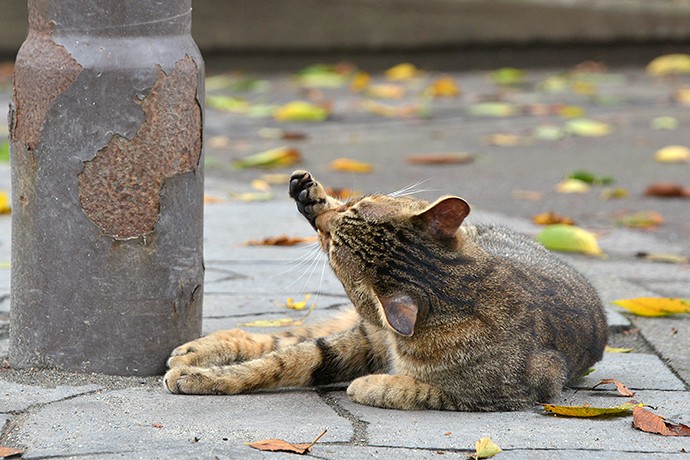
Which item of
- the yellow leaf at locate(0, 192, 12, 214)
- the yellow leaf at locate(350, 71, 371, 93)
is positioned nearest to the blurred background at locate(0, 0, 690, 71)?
the yellow leaf at locate(350, 71, 371, 93)

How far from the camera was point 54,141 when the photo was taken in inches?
118

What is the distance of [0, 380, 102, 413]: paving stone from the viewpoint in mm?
2924

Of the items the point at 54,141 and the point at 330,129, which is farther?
the point at 330,129

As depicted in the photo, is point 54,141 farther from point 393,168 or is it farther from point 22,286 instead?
point 393,168

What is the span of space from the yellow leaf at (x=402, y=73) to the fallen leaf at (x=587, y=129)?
2.81m

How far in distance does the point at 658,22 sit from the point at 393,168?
5.26 metres

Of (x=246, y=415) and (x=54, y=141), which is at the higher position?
(x=54, y=141)

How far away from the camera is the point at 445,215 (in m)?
Result: 3.03

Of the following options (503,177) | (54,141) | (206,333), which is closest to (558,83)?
(503,177)

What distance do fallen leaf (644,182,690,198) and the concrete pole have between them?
12.8ft

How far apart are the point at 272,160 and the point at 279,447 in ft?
15.6

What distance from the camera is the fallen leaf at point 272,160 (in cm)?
721

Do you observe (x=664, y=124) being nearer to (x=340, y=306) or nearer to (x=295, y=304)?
(x=340, y=306)

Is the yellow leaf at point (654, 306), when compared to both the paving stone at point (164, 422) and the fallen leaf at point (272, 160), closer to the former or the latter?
the paving stone at point (164, 422)
